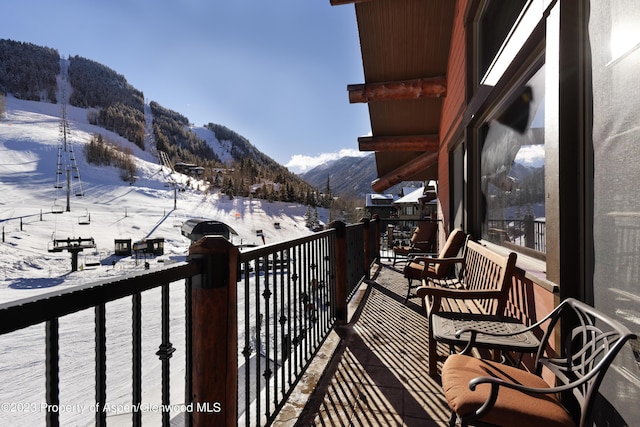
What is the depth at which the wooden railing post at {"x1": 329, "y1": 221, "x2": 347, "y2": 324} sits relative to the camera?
302cm

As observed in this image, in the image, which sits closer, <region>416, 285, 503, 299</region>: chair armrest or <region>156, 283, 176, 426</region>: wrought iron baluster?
<region>156, 283, 176, 426</region>: wrought iron baluster

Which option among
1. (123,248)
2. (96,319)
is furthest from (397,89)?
(123,248)

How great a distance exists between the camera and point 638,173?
3.53 feet

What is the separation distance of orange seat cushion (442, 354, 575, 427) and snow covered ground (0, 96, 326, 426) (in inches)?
50.1

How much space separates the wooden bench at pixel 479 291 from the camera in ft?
6.78

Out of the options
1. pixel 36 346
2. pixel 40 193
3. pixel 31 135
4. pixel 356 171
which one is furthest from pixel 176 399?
pixel 356 171

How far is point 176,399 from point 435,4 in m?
7.24

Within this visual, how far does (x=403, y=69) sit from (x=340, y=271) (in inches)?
140

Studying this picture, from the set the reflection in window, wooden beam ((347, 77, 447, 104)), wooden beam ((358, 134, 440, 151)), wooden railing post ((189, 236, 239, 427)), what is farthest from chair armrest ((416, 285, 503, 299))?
wooden beam ((358, 134, 440, 151))

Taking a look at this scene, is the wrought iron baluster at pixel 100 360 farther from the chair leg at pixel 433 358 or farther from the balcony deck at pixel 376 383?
the chair leg at pixel 433 358

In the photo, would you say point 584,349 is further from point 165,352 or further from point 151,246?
point 151,246

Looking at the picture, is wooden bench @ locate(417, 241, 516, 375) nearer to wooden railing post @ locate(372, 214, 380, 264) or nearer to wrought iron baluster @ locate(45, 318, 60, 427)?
wrought iron baluster @ locate(45, 318, 60, 427)

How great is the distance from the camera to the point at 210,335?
114 cm

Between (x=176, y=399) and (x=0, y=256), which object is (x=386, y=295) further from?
(x=0, y=256)
